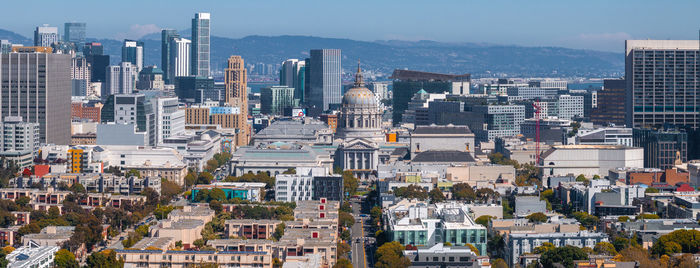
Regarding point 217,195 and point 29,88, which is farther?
point 29,88

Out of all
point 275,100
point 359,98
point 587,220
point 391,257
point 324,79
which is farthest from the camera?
point 324,79

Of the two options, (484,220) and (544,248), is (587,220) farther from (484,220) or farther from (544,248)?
(544,248)

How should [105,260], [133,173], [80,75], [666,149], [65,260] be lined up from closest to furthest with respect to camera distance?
[105,260] → [65,260] → [133,173] → [666,149] → [80,75]

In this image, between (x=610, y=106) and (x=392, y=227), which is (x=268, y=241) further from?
(x=610, y=106)

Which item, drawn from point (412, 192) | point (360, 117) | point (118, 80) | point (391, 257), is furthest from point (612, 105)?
point (118, 80)

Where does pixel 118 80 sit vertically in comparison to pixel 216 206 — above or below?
above

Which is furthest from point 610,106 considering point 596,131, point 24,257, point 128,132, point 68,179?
point 24,257
